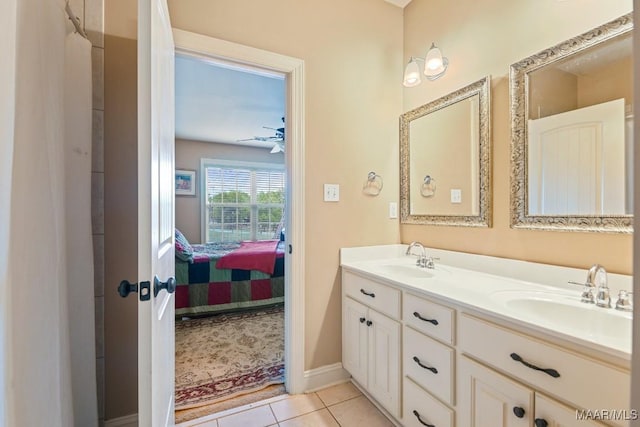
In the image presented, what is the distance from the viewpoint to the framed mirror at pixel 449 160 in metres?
1.58

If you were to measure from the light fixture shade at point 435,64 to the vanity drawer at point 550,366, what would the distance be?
1475 millimetres

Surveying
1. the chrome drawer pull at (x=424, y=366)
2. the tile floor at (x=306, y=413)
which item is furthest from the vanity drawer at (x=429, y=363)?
the tile floor at (x=306, y=413)

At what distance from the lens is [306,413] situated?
160 centimetres

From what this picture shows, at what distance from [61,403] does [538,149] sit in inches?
82.5

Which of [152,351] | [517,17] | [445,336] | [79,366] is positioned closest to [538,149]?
[517,17]

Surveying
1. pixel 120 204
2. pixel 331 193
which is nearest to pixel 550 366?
pixel 331 193

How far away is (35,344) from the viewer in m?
0.73

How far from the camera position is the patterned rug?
1802 mm

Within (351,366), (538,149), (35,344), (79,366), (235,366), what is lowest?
(235,366)

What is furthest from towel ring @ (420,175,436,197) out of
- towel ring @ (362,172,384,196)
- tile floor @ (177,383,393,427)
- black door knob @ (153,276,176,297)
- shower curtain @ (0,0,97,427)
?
shower curtain @ (0,0,97,427)

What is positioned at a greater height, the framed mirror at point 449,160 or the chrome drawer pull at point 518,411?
the framed mirror at point 449,160

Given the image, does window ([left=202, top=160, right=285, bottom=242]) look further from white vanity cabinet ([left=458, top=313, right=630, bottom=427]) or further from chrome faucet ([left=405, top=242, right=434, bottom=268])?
white vanity cabinet ([left=458, top=313, right=630, bottom=427])

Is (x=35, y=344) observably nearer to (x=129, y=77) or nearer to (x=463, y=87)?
(x=129, y=77)

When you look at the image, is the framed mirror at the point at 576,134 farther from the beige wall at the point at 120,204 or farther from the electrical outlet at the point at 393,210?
the beige wall at the point at 120,204
